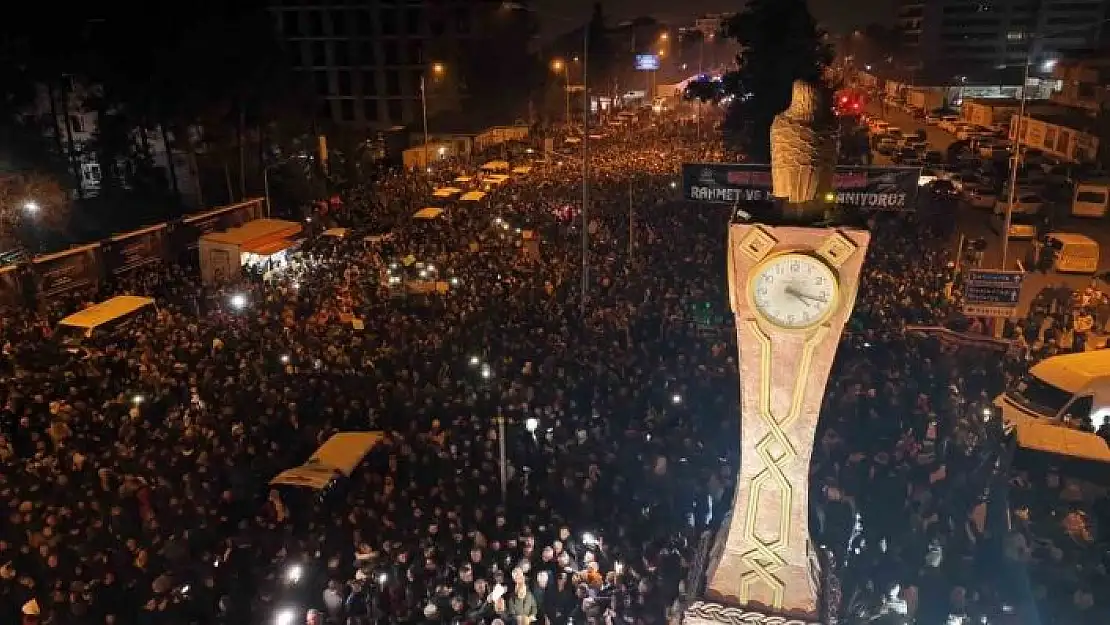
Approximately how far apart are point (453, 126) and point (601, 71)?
1155 inches

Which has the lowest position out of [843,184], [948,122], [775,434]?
[948,122]

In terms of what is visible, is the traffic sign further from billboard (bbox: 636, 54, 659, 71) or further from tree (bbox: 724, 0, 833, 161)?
billboard (bbox: 636, 54, 659, 71)

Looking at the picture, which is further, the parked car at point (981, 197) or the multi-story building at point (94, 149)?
the parked car at point (981, 197)

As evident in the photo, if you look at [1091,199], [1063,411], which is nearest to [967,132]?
[1091,199]

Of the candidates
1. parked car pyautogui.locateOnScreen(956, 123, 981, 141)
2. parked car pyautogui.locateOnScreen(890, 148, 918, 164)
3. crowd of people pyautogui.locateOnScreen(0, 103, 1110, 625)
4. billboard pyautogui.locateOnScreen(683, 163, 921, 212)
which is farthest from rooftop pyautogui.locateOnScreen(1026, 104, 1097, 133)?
crowd of people pyautogui.locateOnScreen(0, 103, 1110, 625)

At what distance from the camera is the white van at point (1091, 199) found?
28562 millimetres

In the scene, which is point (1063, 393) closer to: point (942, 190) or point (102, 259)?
point (942, 190)

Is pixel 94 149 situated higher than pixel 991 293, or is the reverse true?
pixel 94 149

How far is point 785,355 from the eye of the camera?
636 cm

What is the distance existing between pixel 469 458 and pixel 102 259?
13.9 metres

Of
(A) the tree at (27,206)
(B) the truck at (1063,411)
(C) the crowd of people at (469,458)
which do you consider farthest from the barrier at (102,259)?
Answer: (B) the truck at (1063,411)

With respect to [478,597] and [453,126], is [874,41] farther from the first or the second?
[478,597]

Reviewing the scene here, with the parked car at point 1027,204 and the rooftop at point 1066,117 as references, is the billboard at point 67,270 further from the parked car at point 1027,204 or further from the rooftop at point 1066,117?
the rooftop at point 1066,117

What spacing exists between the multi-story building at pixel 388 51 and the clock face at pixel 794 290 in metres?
48.3
